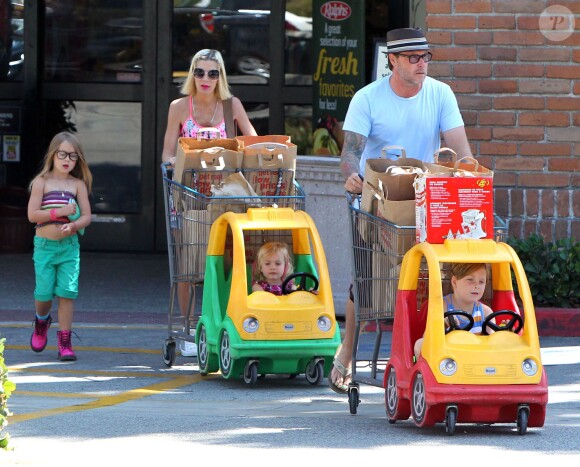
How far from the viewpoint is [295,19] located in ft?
50.4

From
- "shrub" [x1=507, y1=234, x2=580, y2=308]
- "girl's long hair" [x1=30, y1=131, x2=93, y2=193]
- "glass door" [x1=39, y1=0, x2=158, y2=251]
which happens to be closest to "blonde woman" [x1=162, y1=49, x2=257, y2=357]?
"girl's long hair" [x1=30, y1=131, x2=93, y2=193]

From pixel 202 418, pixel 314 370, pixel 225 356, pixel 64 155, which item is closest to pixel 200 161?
pixel 64 155

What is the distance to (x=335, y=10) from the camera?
43.2 feet

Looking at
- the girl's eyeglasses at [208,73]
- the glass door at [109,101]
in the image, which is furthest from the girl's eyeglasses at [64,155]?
the glass door at [109,101]

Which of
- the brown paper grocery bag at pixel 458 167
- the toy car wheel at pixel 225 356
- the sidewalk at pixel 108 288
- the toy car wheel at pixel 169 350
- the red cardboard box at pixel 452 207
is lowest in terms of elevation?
the sidewalk at pixel 108 288

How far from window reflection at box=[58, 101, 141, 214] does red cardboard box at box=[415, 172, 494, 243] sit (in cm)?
877

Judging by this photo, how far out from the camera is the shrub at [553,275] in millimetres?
10977

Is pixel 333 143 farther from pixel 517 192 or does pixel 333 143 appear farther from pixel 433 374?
pixel 433 374

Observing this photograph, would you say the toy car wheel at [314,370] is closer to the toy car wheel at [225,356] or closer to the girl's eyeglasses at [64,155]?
the toy car wheel at [225,356]

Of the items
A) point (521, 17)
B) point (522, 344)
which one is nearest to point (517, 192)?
point (521, 17)

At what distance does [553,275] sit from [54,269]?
3713mm

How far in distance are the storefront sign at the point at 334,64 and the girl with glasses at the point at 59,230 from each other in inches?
141

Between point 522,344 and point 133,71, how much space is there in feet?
30.6

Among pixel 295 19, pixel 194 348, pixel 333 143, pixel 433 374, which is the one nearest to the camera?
pixel 433 374
